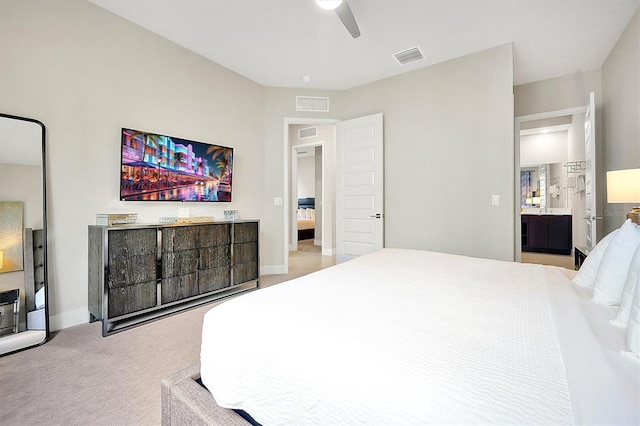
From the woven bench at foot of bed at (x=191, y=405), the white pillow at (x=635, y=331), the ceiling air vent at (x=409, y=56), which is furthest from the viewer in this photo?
the ceiling air vent at (x=409, y=56)

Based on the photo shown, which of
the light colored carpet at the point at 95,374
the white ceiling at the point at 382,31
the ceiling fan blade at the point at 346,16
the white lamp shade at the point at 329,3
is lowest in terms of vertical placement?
the light colored carpet at the point at 95,374

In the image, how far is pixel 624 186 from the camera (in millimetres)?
2137

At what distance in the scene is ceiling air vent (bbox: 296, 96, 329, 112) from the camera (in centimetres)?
430

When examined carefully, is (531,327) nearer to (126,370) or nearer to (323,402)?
(323,402)

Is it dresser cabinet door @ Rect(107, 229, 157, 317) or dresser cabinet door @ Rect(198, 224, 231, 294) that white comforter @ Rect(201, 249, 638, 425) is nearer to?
dresser cabinet door @ Rect(107, 229, 157, 317)

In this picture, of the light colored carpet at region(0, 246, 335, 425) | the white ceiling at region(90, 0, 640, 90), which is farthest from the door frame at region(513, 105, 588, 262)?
the light colored carpet at region(0, 246, 335, 425)

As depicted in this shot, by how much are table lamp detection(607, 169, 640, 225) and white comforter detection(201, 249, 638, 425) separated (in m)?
1.57

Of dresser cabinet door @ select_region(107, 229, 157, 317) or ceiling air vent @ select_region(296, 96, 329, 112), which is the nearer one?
dresser cabinet door @ select_region(107, 229, 157, 317)

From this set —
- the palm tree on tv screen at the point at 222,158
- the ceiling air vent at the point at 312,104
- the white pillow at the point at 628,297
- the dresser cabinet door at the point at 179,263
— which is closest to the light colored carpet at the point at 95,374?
the dresser cabinet door at the point at 179,263

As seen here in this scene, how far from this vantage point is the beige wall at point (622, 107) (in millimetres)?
2607

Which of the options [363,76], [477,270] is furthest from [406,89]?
[477,270]

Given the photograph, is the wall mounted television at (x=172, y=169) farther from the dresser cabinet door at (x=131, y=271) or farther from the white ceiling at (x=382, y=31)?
the white ceiling at (x=382, y=31)

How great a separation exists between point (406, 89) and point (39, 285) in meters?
4.34

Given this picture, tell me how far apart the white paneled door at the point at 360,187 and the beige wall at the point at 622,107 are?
2459mm
